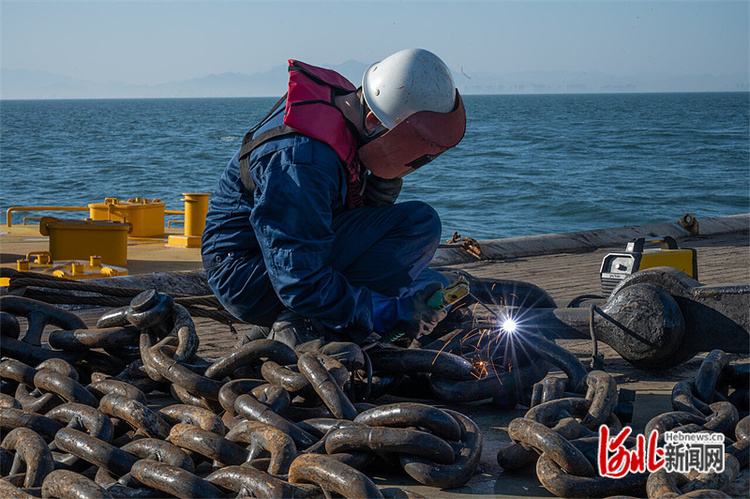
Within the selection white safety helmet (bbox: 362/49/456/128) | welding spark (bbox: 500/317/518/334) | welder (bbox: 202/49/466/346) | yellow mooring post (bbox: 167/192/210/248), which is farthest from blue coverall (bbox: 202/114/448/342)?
Result: yellow mooring post (bbox: 167/192/210/248)

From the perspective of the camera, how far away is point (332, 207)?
122 inches

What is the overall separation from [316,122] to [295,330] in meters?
0.70

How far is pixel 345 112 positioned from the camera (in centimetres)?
305

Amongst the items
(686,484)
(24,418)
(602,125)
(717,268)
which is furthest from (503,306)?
(602,125)

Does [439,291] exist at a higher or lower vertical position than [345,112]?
lower

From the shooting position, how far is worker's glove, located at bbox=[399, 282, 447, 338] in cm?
304

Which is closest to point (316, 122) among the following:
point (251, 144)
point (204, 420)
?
point (251, 144)

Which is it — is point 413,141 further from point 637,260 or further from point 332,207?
point 637,260

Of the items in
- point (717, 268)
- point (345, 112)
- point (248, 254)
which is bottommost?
point (717, 268)

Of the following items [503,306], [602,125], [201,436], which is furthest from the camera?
[602,125]

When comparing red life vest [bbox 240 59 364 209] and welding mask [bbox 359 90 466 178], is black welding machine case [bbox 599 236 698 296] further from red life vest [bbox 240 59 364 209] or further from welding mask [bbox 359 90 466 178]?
red life vest [bbox 240 59 364 209]

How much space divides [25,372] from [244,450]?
931 millimetres

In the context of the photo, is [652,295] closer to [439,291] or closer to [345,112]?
[439,291]

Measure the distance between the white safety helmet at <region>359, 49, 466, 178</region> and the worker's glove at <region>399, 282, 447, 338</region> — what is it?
433 mm
